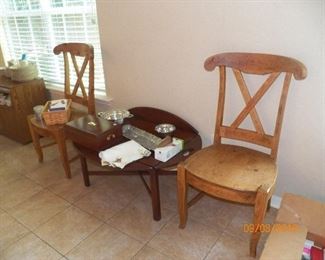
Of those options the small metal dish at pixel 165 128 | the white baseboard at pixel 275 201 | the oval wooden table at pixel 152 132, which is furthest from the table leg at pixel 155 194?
the white baseboard at pixel 275 201

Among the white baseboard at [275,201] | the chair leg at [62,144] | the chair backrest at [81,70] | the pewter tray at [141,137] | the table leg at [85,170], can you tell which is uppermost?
the chair backrest at [81,70]

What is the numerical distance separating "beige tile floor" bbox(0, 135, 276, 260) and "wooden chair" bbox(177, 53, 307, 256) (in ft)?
0.51

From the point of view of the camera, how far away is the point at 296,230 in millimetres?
1315

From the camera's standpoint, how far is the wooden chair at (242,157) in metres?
1.30

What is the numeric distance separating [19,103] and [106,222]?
155cm

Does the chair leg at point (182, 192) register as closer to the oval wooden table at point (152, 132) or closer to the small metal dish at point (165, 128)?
the oval wooden table at point (152, 132)

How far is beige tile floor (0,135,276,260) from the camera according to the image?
1520 mm

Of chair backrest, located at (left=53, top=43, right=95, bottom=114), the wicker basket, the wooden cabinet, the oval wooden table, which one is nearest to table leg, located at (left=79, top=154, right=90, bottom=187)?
the oval wooden table

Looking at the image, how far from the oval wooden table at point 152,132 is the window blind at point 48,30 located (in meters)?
0.61

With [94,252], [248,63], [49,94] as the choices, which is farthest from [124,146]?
[49,94]

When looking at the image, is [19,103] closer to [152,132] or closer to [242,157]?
[152,132]

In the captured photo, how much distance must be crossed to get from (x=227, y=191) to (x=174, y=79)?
888 millimetres

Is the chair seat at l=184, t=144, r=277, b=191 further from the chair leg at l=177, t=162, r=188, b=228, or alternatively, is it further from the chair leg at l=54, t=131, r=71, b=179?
the chair leg at l=54, t=131, r=71, b=179

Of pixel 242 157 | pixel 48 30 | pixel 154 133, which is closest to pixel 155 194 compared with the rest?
pixel 154 133
